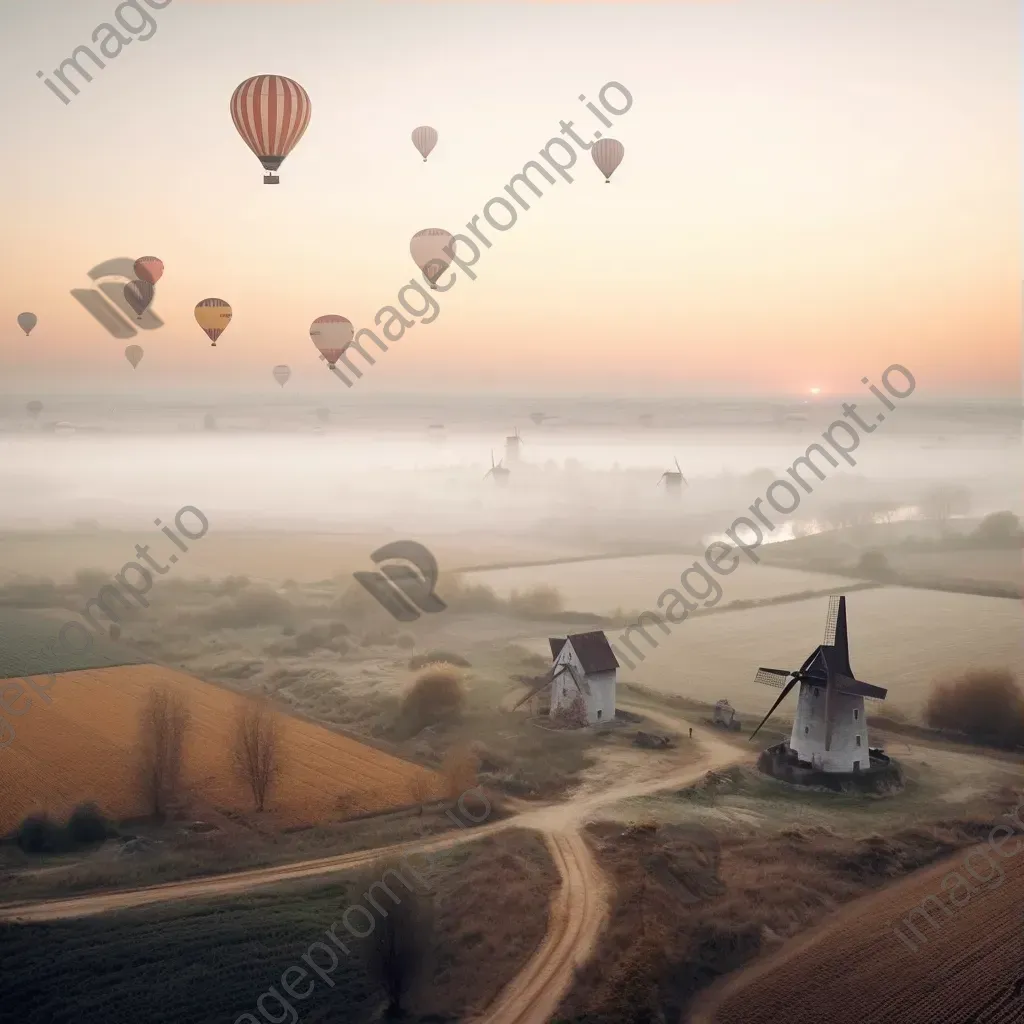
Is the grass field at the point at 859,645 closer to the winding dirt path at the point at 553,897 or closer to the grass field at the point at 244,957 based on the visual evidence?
the winding dirt path at the point at 553,897

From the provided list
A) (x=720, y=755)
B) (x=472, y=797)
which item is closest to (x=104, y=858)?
(x=472, y=797)

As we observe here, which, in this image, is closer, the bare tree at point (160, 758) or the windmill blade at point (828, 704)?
the bare tree at point (160, 758)

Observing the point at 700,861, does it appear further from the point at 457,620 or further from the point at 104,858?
the point at 457,620

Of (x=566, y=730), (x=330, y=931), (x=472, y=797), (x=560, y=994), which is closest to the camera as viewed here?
(x=560, y=994)

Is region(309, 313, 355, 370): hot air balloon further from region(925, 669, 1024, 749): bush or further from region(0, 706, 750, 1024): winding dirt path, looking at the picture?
region(925, 669, 1024, 749): bush

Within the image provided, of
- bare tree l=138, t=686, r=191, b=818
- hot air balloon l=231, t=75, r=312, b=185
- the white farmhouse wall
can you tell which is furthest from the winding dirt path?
hot air balloon l=231, t=75, r=312, b=185

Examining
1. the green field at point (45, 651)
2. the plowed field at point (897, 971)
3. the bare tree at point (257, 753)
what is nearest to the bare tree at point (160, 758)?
the bare tree at point (257, 753)
